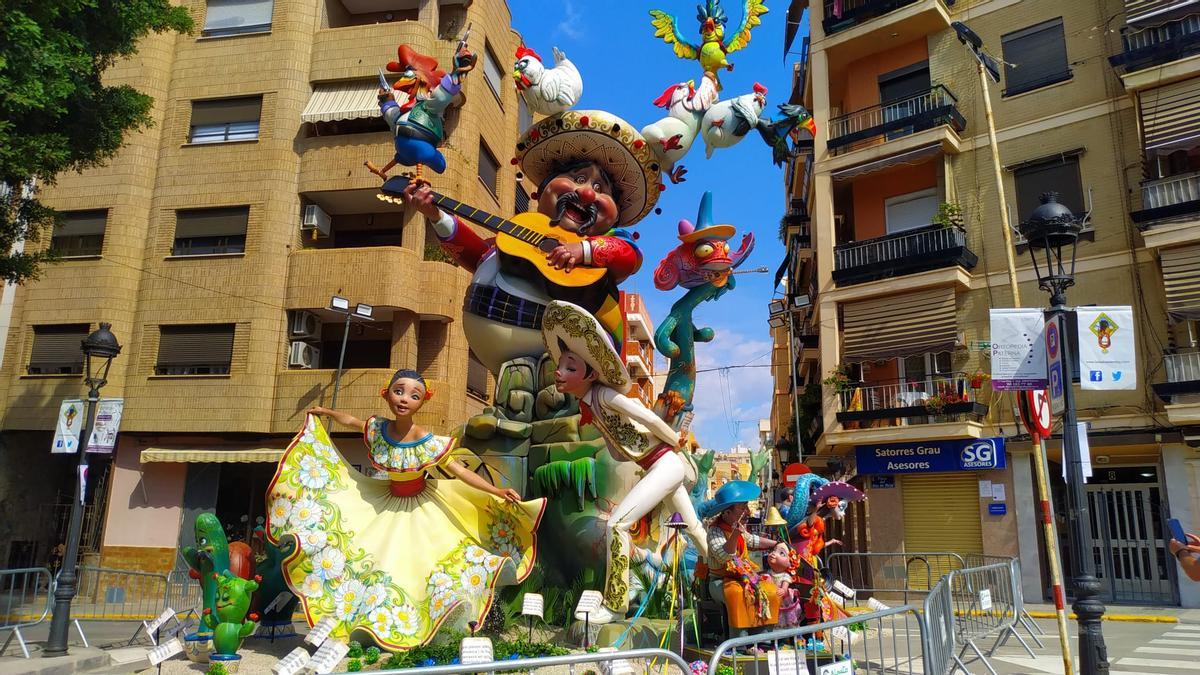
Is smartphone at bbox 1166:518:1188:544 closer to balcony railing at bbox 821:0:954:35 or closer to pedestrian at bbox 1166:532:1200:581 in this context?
pedestrian at bbox 1166:532:1200:581

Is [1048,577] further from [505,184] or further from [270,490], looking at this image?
[505,184]

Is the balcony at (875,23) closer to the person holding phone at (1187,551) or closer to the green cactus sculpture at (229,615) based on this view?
the person holding phone at (1187,551)

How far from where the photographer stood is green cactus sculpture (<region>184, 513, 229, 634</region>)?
716 cm

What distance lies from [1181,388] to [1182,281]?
1.98m

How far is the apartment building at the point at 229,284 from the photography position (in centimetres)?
1862

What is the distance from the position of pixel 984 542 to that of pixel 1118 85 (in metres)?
9.65

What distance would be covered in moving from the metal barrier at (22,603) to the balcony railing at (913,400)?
1514 cm

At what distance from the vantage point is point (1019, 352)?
6.57 meters

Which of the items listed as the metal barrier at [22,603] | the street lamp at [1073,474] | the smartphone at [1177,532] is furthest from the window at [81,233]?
the smartphone at [1177,532]

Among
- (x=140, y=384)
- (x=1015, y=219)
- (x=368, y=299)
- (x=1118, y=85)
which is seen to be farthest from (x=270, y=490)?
(x=1118, y=85)

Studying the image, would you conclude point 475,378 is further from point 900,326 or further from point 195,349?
point 900,326

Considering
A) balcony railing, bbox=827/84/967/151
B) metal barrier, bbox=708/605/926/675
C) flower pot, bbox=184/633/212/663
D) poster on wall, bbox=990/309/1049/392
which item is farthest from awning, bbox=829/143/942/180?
flower pot, bbox=184/633/212/663

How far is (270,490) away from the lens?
6.98 meters

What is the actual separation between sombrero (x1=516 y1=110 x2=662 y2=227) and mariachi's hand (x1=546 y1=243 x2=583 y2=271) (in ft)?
4.21
